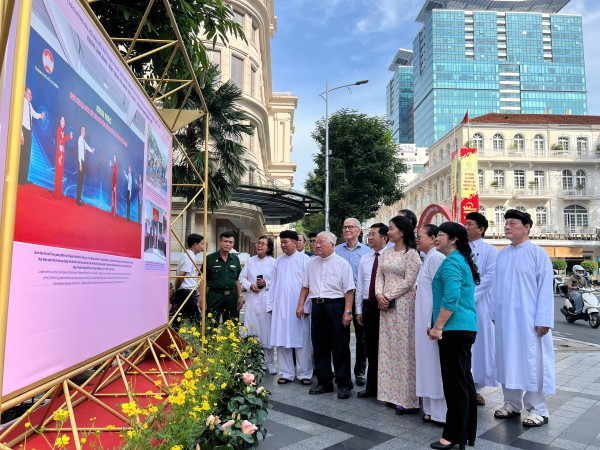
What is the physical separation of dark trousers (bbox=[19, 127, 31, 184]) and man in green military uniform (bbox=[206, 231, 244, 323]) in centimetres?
451

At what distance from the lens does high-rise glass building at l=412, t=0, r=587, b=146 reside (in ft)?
320

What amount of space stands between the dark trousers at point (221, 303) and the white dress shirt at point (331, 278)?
154 cm

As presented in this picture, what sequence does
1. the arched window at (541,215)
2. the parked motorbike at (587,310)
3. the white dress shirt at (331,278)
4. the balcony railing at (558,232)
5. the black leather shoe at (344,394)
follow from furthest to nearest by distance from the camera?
the arched window at (541,215)
the balcony railing at (558,232)
the parked motorbike at (587,310)
the white dress shirt at (331,278)
the black leather shoe at (344,394)

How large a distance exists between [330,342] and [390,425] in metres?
1.36

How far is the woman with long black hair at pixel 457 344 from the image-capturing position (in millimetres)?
3648

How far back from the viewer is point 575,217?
43.7 m

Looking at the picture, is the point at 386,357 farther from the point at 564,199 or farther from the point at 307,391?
the point at 564,199

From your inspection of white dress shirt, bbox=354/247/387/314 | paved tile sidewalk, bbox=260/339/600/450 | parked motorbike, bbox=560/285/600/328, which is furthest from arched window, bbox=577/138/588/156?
white dress shirt, bbox=354/247/387/314

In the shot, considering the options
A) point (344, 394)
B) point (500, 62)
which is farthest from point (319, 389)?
point (500, 62)

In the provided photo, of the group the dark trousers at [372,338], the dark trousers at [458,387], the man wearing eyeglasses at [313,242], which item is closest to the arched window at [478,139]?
the man wearing eyeglasses at [313,242]

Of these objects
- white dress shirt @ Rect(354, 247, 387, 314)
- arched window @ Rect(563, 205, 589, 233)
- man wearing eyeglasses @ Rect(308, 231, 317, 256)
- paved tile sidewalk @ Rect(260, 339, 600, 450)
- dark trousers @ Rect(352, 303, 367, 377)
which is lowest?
paved tile sidewalk @ Rect(260, 339, 600, 450)

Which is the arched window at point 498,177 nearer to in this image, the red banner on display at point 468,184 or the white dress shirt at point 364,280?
the red banner on display at point 468,184

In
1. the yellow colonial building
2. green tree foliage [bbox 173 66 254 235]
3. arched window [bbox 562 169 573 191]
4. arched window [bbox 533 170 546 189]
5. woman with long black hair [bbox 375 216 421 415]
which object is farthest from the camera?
arched window [bbox 562 169 573 191]

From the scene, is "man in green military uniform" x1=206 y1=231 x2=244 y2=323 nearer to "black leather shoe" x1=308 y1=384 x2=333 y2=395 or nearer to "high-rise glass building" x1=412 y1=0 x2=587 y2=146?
"black leather shoe" x1=308 y1=384 x2=333 y2=395
